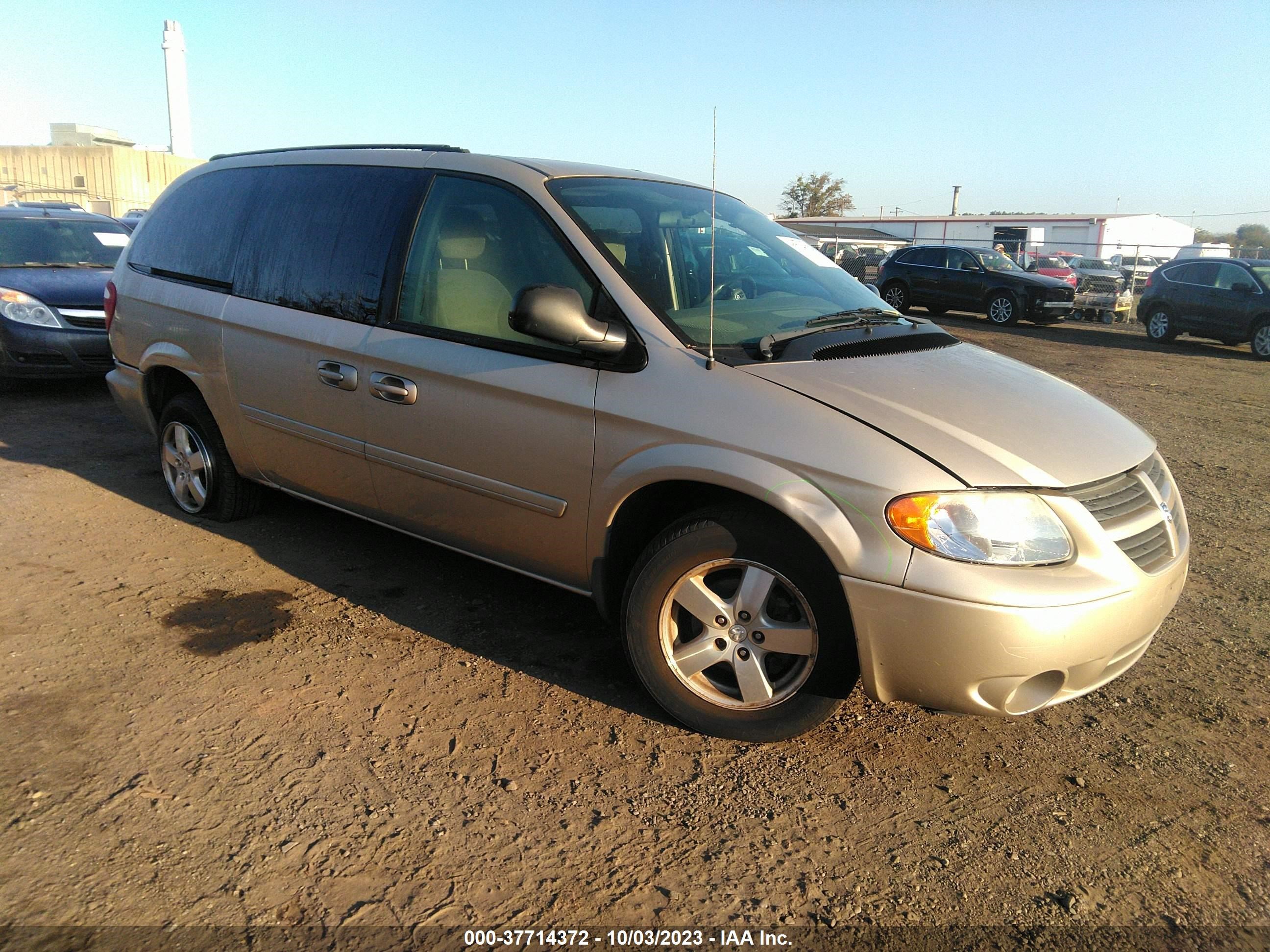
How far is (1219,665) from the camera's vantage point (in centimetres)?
359

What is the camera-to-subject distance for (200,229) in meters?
4.63

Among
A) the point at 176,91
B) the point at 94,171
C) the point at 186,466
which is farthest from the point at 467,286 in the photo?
the point at 176,91

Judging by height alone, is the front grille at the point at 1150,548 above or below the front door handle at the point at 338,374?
below

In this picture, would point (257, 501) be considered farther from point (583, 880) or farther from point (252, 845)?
point (583, 880)

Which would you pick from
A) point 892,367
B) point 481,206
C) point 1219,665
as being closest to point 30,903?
point 481,206

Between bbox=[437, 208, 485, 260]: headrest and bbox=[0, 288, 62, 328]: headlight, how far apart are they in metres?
5.74

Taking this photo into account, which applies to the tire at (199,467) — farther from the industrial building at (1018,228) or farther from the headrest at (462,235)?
the industrial building at (1018,228)

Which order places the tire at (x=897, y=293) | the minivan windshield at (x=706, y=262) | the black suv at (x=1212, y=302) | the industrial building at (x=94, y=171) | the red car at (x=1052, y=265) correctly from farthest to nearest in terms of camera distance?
the industrial building at (x=94, y=171)
the red car at (x=1052, y=265)
the tire at (x=897, y=293)
the black suv at (x=1212, y=302)
the minivan windshield at (x=706, y=262)

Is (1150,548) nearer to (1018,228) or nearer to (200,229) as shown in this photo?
(200,229)

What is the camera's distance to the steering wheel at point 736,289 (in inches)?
132

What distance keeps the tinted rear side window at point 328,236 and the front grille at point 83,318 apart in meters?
4.38

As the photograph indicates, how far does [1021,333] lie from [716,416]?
54.4 ft

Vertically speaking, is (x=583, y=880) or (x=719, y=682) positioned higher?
(x=719, y=682)

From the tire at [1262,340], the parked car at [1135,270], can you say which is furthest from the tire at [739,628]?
the parked car at [1135,270]
